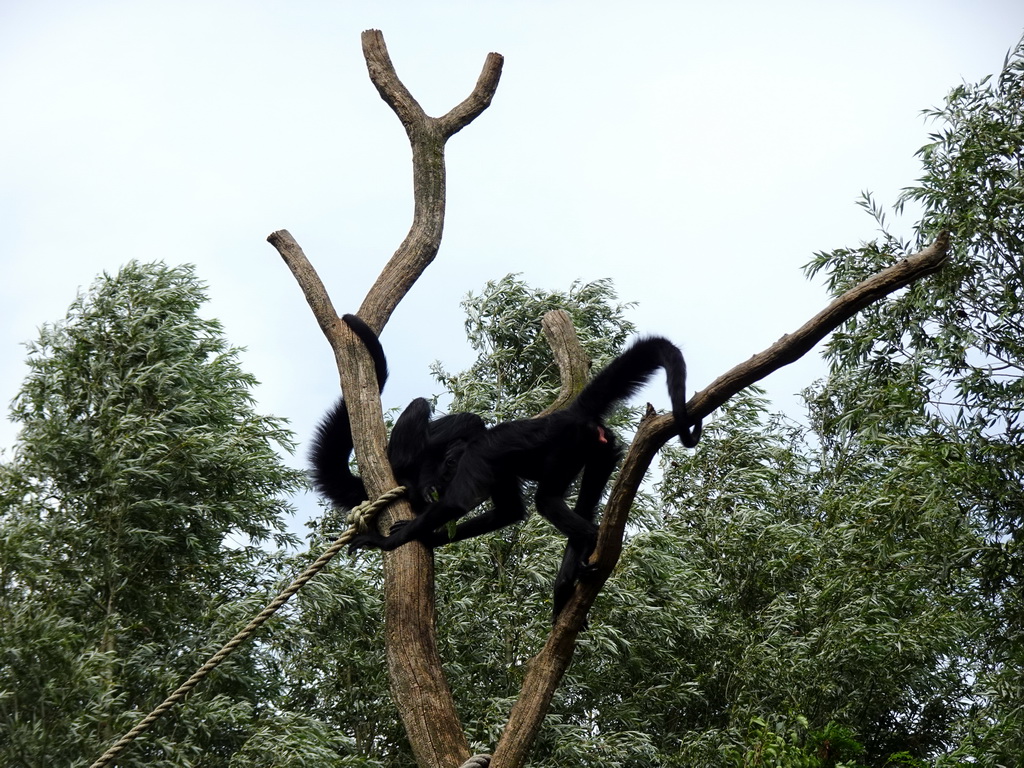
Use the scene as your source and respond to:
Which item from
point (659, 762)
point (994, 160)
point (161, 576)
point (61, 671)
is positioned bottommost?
point (61, 671)

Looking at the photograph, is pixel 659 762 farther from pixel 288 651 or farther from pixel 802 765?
pixel 802 765

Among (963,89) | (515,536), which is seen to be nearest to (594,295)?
(515,536)

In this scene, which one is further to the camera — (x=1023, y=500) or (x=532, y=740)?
(x=1023, y=500)

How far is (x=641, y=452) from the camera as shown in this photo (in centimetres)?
397

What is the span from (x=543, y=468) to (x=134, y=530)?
631cm

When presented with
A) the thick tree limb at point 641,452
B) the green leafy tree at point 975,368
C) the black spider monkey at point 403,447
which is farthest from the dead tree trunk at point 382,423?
the green leafy tree at point 975,368

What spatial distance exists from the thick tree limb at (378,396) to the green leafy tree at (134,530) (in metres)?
5.35

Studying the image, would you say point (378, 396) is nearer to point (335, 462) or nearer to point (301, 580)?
point (335, 462)

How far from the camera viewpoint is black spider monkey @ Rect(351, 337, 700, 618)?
4527 mm

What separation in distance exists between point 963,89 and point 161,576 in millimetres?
8606

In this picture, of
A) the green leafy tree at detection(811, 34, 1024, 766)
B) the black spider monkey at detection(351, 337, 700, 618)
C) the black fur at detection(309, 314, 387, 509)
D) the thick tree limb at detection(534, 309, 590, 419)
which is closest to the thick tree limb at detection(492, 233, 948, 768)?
the black spider monkey at detection(351, 337, 700, 618)

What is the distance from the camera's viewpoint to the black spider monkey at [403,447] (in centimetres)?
495

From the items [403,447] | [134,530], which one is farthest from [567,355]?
[134,530]

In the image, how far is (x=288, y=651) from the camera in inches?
434
